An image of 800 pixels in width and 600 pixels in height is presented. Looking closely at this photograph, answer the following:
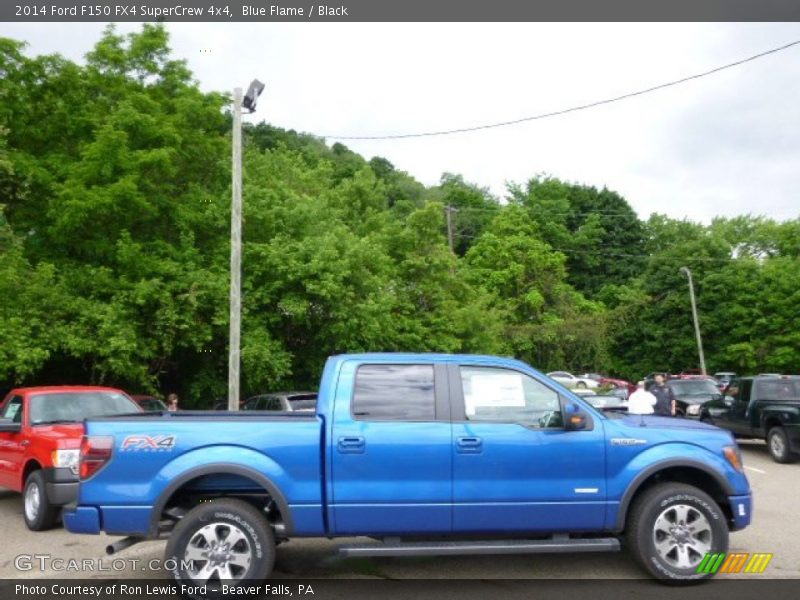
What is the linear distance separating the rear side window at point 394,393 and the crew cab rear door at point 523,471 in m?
0.24

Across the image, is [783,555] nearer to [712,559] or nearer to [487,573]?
[712,559]

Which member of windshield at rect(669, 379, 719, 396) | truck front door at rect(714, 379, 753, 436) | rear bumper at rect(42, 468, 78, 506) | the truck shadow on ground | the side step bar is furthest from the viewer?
windshield at rect(669, 379, 719, 396)

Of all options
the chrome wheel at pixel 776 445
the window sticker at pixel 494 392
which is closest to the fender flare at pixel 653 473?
the window sticker at pixel 494 392

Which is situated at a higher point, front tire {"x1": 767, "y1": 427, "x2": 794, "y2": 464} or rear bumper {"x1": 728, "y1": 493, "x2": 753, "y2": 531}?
rear bumper {"x1": 728, "y1": 493, "x2": 753, "y2": 531}

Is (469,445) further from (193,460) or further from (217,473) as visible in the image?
(193,460)

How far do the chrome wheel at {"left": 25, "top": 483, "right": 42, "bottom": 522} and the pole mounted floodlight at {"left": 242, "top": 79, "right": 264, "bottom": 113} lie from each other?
8864mm

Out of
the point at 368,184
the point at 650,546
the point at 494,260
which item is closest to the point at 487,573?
the point at 650,546

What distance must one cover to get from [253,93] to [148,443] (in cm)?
1052

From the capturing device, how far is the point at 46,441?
8.53 m

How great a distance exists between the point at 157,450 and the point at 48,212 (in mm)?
13519

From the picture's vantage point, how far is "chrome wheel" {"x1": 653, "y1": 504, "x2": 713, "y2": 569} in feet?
19.5

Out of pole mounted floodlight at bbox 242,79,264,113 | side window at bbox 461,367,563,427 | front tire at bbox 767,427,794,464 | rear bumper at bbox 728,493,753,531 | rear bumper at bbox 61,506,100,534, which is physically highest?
pole mounted floodlight at bbox 242,79,264,113

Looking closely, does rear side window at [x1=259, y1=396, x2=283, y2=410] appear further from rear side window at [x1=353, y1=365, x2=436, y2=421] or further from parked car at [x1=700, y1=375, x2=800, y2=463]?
parked car at [x1=700, y1=375, x2=800, y2=463]

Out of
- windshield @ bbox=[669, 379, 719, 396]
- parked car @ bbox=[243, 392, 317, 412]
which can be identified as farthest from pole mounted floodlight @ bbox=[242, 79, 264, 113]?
windshield @ bbox=[669, 379, 719, 396]
